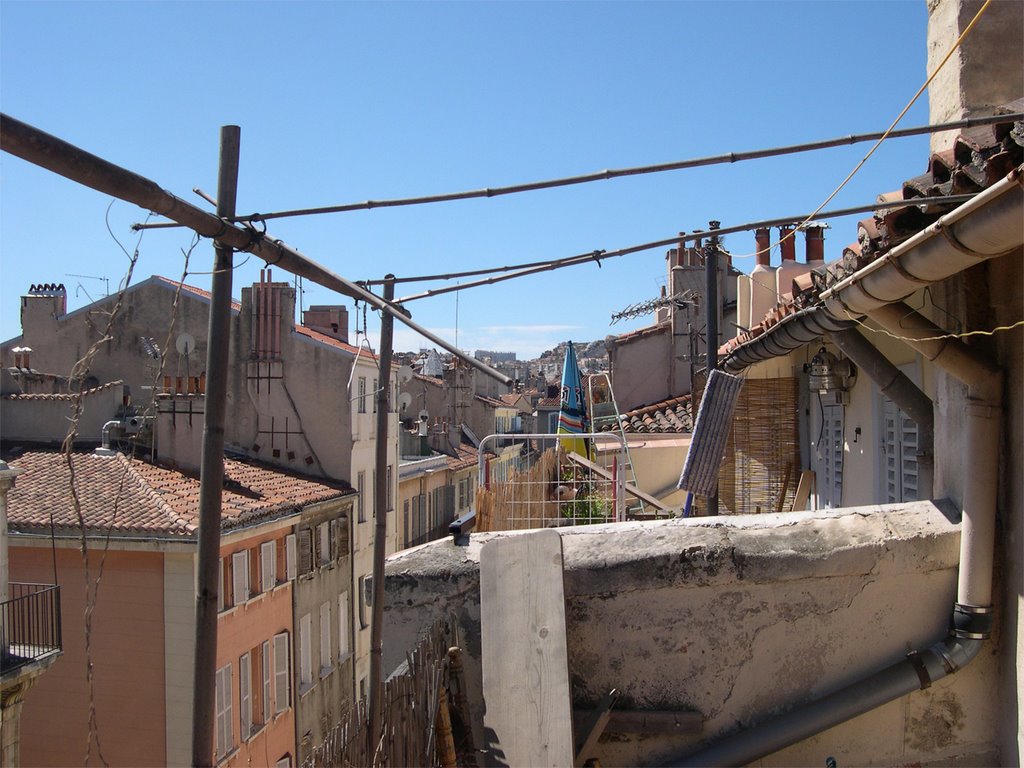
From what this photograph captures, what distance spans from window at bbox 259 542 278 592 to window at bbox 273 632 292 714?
1.13m

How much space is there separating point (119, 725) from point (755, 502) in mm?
11301

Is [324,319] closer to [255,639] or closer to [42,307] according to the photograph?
[42,307]

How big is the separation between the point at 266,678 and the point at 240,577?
255 cm

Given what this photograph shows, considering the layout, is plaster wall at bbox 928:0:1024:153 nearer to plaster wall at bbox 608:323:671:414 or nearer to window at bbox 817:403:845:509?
window at bbox 817:403:845:509

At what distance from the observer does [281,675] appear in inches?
769

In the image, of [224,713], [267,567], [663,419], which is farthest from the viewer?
[267,567]

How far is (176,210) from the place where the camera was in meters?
3.61

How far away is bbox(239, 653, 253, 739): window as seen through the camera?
17.3m

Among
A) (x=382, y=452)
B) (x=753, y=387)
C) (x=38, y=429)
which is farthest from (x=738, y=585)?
(x=38, y=429)

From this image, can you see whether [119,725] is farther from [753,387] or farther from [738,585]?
[738,585]

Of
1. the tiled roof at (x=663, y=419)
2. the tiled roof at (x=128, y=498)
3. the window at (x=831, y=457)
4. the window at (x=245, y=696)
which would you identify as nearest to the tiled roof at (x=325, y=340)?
the tiled roof at (x=128, y=498)

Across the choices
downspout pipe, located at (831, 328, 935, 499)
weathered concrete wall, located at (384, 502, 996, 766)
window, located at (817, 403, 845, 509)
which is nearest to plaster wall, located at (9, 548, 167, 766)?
window, located at (817, 403, 845, 509)

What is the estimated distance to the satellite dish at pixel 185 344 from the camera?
1914cm

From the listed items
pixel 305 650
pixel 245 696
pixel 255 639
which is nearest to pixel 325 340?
pixel 305 650
